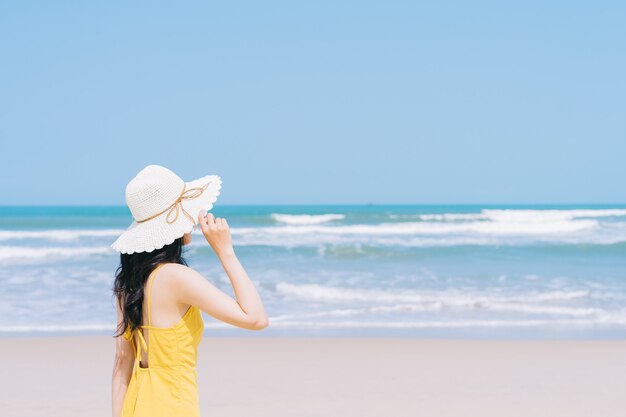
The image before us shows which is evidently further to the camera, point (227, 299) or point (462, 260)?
point (462, 260)

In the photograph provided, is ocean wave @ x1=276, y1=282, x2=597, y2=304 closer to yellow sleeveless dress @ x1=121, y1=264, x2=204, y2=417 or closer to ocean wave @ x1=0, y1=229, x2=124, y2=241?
yellow sleeveless dress @ x1=121, y1=264, x2=204, y2=417

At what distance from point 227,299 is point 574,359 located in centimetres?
565

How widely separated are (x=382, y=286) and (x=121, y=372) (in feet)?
35.4

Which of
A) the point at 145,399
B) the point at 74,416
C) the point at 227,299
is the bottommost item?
the point at 74,416

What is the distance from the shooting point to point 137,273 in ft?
7.28

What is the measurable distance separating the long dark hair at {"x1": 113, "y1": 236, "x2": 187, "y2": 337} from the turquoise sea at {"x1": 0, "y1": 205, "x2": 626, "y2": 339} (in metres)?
1.23

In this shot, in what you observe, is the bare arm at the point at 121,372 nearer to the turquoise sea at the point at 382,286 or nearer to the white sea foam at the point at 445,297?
the turquoise sea at the point at 382,286

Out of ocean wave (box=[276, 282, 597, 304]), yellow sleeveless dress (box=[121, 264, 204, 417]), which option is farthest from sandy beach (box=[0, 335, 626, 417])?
yellow sleeveless dress (box=[121, 264, 204, 417])

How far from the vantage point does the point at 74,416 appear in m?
5.38

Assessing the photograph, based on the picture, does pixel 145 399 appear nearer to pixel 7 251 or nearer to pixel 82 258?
pixel 82 258

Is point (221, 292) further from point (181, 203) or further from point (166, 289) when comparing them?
point (181, 203)

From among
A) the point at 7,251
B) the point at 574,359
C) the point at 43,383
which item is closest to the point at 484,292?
the point at 574,359

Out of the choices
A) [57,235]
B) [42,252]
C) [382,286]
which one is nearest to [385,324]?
[382,286]

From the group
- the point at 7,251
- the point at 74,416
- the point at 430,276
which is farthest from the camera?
the point at 7,251
